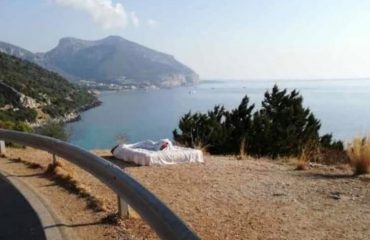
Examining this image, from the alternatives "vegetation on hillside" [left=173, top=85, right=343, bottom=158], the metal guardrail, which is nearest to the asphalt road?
the metal guardrail

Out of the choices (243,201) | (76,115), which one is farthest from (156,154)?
(76,115)

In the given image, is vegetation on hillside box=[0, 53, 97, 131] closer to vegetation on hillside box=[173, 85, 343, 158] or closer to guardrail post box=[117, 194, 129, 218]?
vegetation on hillside box=[173, 85, 343, 158]

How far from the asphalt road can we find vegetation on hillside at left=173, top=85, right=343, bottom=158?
13.0m

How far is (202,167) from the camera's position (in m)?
10.7

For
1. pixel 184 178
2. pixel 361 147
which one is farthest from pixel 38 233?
pixel 361 147

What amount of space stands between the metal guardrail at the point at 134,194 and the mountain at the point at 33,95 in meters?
82.9

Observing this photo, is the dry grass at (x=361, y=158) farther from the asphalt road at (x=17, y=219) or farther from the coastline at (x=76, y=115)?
the coastline at (x=76, y=115)

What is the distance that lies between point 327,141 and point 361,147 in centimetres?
2176

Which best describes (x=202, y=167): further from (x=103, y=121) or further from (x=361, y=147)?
(x=103, y=121)

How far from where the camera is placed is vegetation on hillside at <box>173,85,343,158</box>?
78.6ft

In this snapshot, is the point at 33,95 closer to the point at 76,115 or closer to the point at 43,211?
the point at 76,115

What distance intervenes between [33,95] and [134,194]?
114m

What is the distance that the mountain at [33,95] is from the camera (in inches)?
3895

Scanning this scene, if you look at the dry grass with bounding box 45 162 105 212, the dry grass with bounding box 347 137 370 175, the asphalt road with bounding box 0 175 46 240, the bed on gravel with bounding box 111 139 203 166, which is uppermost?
the dry grass with bounding box 347 137 370 175
